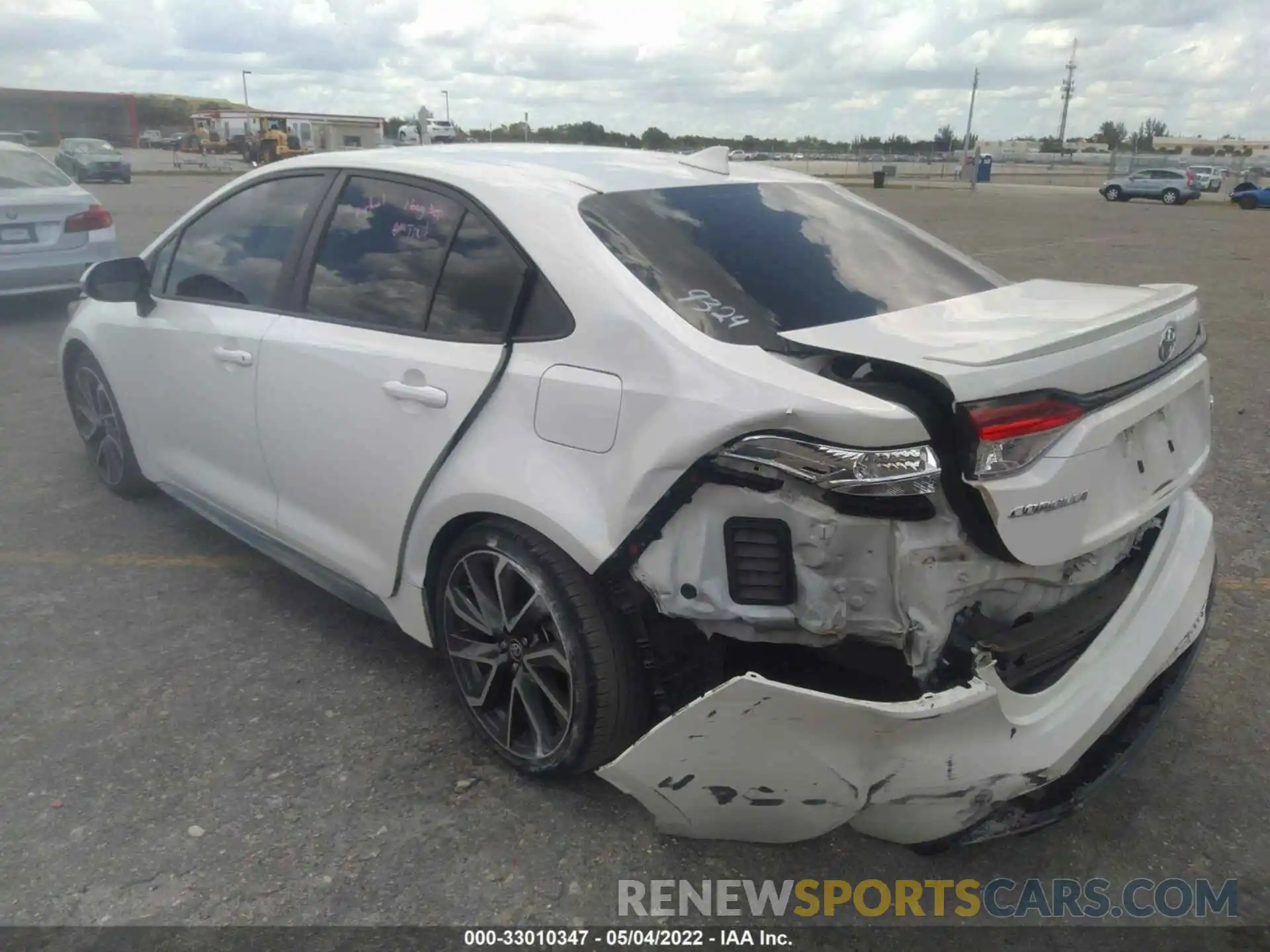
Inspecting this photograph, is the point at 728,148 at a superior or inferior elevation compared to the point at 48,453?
superior

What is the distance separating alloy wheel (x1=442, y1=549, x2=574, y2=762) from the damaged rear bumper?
385 mm

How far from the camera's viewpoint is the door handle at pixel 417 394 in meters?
2.68

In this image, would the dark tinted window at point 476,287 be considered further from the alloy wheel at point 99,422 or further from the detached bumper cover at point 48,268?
the detached bumper cover at point 48,268

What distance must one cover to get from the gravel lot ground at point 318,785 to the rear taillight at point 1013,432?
106 cm

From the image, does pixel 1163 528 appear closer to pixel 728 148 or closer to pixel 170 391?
pixel 728 148

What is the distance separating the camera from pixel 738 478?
6.82 ft

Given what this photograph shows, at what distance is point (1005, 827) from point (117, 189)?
111ft

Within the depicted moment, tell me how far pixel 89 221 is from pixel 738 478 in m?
9.08

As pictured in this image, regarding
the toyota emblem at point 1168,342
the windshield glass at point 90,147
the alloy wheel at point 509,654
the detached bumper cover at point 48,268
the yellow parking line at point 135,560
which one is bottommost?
the yellow parking line at point 135,560

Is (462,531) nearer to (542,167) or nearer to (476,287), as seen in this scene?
(476,287)

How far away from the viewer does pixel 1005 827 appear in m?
2.12

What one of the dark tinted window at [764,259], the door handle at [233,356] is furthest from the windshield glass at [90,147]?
the dark tinted window at [764,259]

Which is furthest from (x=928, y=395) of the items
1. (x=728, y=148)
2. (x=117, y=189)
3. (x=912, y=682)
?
(x=117, y=189)

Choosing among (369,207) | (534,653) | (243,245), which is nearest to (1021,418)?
(534,653)
